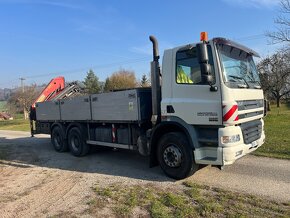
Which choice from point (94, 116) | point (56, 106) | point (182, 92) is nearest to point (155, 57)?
point (182, 92)

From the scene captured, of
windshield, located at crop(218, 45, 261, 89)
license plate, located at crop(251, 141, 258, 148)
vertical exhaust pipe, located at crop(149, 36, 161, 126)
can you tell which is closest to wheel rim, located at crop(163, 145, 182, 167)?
vertical exhaust pipe, located at crop(149, 36, 161, 126)

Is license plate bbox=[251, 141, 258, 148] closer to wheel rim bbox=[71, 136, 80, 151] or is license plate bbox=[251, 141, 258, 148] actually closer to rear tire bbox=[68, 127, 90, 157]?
rear tire bbox=[68, 127, 90, 157]

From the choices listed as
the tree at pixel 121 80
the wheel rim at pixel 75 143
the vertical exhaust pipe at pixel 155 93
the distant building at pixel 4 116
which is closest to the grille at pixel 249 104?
the vertical exhaust pipe at pixel 155 93

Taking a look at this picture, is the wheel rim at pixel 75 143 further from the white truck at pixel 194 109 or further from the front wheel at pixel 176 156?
the front wheel at pixel 176 156

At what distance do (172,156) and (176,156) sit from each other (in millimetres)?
119

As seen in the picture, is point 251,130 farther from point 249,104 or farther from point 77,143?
point 77,143

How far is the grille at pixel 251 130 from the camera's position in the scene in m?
6.47

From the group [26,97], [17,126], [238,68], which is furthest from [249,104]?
[26,97]

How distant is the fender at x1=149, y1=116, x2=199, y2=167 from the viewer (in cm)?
650

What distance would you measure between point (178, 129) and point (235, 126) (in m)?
1.28

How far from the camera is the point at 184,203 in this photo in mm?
5391

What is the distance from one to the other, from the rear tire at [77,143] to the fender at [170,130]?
3.44 m

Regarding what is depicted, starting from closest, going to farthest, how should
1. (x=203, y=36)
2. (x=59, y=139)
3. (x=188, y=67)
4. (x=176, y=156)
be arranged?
(x=203, y=36) → (x=188, y=67) → (x=176, y=156) → (x=59, y=139)

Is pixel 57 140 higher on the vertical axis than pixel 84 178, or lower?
higher
